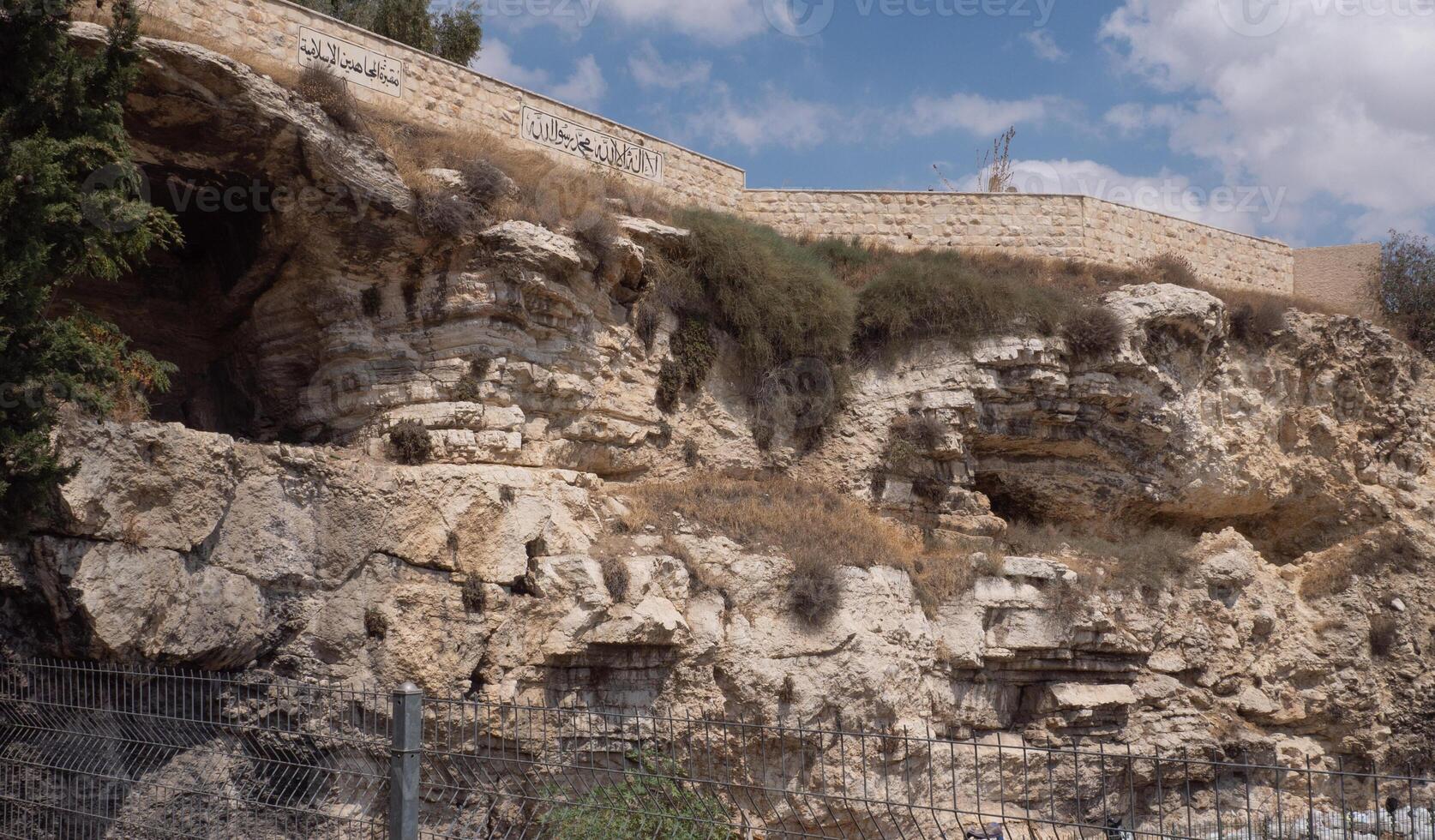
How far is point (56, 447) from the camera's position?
8.70 meters

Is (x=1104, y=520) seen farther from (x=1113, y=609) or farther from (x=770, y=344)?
(x=770, y=344)

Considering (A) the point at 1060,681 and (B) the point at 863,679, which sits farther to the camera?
(A) the point at 1060,681

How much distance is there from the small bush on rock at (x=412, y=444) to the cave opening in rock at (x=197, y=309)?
2657 millimetres

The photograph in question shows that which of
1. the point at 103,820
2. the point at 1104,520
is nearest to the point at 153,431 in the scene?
the point at 103,820

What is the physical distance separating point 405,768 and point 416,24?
76.5 feet

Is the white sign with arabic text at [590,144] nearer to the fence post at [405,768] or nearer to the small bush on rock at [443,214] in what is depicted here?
the small bush on rock at [443,214]

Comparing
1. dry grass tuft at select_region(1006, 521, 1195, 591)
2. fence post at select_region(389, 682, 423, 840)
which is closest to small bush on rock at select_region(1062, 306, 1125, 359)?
dry grass tuft at select_region(1006, 521, 1195, 591)

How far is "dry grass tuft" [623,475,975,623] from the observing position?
13289 millimetres

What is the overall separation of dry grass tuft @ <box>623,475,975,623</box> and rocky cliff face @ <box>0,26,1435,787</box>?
248 millimetres

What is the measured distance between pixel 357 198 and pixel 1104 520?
505 inches

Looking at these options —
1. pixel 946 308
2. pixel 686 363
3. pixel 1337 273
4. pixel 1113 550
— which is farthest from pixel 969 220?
pixel 1337 273

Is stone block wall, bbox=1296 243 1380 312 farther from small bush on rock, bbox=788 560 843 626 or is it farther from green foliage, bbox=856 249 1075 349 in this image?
small bush on rock, bbox=788 560 843 626

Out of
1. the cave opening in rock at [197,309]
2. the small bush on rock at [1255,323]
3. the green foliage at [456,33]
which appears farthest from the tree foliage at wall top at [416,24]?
the small bush on rock at [1255,323]

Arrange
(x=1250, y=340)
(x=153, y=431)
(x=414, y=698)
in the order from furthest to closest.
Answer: (x=1250, y=340) → (x=153, y=431) → (x=414, y=698)
